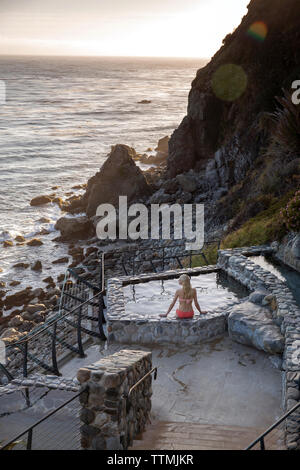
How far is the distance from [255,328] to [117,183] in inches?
1076

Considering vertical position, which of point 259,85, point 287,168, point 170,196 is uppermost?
point 259,85

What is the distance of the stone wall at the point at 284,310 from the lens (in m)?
7.49

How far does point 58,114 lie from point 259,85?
7701 centimetres

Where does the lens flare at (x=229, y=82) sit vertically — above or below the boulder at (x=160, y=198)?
above

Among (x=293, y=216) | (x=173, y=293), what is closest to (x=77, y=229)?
(x=173, y=293)

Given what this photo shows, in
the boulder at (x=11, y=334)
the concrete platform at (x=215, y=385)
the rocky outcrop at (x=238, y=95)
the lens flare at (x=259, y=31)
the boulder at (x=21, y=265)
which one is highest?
the lens flare at (x=259, y=31)

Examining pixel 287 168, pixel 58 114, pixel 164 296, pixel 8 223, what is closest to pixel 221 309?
pixel 164 296

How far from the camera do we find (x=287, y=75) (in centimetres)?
3097

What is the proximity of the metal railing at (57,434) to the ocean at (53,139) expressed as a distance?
61.5ft

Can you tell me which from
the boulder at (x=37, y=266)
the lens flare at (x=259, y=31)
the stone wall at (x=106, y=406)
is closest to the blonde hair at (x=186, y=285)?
the stone wall at (x=106, y=406)

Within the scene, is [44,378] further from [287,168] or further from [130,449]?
[287,168]

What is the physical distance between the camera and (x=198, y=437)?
7.42 metres

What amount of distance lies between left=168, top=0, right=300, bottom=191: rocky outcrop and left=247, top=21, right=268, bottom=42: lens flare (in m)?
0.10

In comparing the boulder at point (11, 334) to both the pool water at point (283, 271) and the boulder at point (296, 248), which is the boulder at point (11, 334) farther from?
the boulder at point (296, 248)
